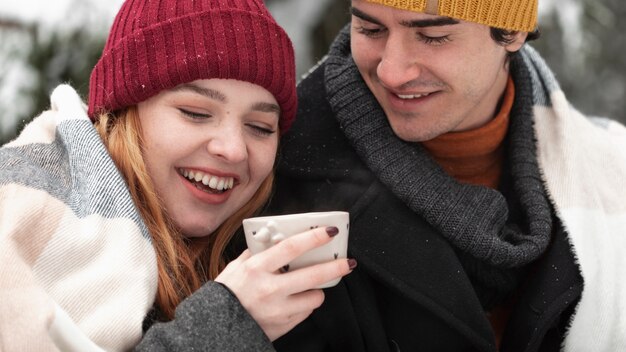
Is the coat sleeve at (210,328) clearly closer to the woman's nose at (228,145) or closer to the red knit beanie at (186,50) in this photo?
the woman's nose at (228,145)

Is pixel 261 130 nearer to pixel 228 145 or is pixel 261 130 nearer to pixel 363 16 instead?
pixel 228 145

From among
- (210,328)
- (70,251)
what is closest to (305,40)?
(70,251)

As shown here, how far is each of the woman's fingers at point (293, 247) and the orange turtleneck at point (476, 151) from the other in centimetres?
91

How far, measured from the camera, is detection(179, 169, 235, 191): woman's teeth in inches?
78.4

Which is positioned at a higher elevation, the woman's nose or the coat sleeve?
the woman's nose

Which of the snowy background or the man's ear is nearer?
the man's ear

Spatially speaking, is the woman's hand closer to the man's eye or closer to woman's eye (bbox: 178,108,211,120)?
woman's eye (bbox: 178,108,211,120)

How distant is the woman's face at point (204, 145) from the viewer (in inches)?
76.6

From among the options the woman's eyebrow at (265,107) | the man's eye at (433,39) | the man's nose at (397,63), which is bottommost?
the woman's eyebrow at (265,107)

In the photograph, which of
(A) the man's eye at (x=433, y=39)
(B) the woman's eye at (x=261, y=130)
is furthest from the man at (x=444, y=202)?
(B) the woman's eye at (x=261, y=130)

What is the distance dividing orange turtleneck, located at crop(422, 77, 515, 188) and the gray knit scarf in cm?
A: 7

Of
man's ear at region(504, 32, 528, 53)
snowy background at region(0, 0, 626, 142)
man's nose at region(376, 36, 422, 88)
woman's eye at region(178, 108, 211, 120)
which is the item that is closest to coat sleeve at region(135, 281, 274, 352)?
woman's eye at region(178, 108, 211, 120)

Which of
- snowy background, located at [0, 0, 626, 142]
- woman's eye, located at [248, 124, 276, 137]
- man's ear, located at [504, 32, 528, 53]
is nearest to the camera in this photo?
woman's eye, located at [248, 124, 276, 137]

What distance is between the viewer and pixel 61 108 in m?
2.06
